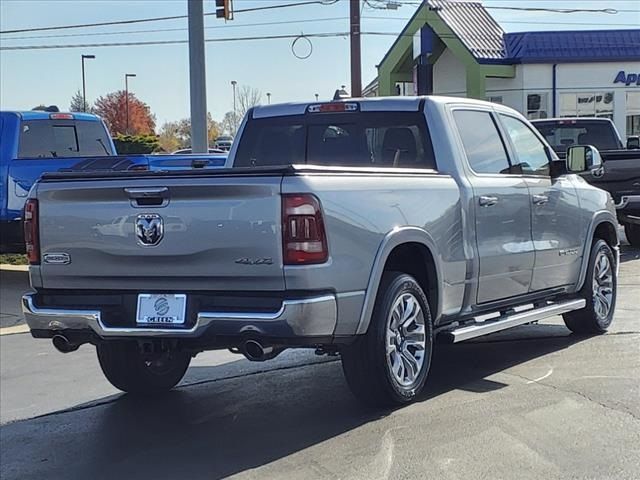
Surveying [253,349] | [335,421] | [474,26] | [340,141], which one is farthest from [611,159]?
[474,26]

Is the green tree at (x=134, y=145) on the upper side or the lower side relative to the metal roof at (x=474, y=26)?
lower

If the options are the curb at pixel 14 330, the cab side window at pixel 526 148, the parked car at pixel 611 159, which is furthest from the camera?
the parked car at pixel 611 159

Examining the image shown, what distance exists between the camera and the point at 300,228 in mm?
4715

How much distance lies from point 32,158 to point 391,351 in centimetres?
862

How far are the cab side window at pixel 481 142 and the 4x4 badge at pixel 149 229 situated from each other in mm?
2472

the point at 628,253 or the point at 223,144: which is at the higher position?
the point at 223,144

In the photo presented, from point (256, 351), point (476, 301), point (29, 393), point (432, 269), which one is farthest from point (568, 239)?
point (29, 393)

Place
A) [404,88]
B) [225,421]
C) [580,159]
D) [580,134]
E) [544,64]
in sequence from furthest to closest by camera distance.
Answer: [404,88] → [544,64] → [580,134] → [580,159] → [225,421]

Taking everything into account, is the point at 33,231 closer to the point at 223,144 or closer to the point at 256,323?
the point at 256,323

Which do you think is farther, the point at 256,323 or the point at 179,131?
the point at 179,131

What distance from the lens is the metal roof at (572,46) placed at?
33.5 meters

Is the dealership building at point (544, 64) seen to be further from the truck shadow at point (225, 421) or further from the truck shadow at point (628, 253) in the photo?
the truck shadow at point (225, 421)

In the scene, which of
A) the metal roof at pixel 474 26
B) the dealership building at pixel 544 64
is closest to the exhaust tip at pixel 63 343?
the dealership building at pixel 544 64

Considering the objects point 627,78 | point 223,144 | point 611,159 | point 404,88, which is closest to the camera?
point 611,159
